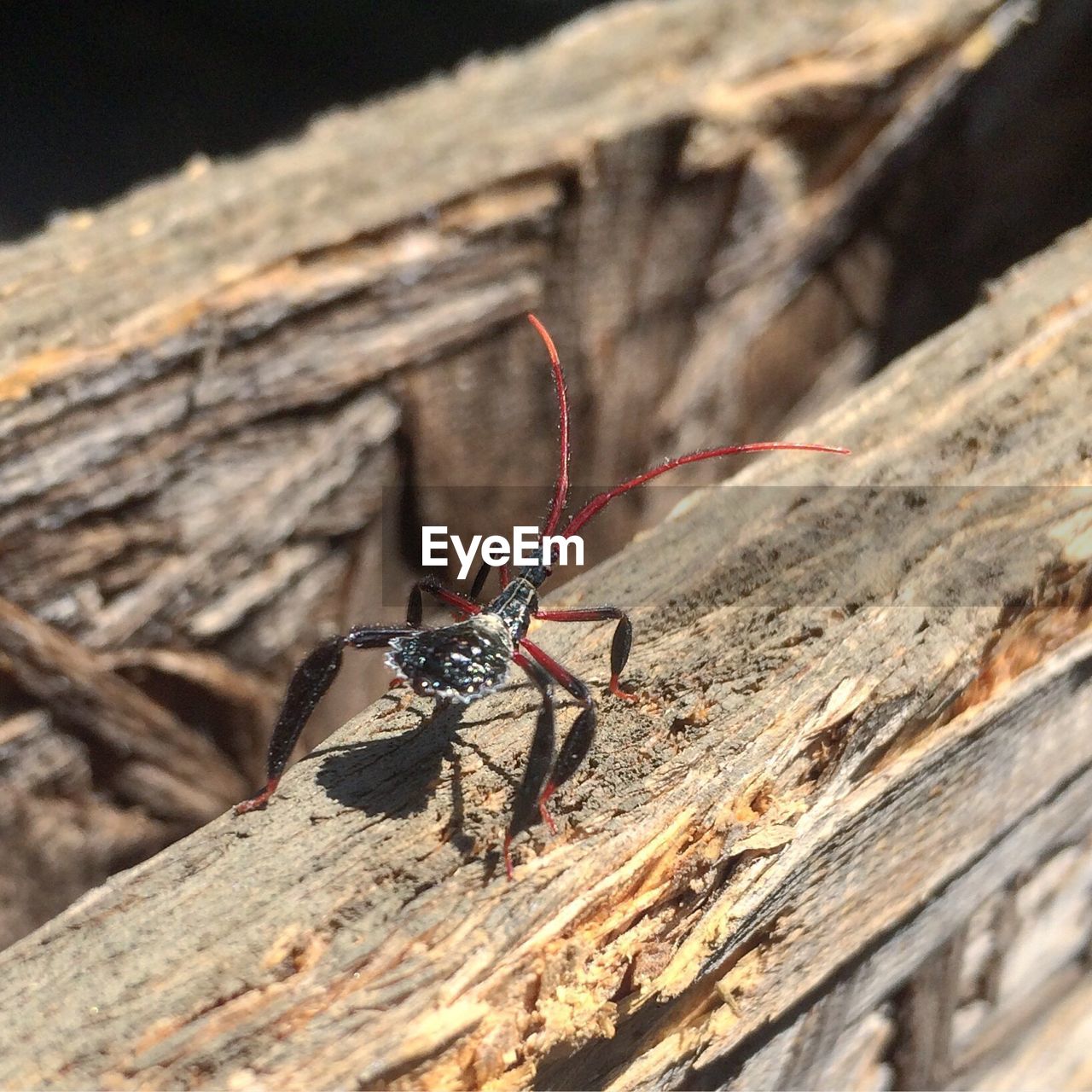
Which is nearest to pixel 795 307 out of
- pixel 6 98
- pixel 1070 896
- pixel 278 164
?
pixel 278 164

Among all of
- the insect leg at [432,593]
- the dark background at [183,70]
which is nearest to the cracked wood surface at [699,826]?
the insect leg at [432,593]

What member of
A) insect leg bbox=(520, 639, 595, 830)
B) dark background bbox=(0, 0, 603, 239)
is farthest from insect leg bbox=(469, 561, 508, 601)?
dark background bbox=(0, 0, 603, 239)

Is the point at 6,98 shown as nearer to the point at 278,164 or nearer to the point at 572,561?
the point at 278,164

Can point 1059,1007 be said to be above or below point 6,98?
below

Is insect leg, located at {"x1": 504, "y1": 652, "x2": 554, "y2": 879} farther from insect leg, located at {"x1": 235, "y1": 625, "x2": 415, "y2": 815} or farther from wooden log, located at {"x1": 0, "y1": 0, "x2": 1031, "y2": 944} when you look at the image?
wooden log, located at {"x1": 0, "y1": 0, "x2": 1031, "y2": 944}

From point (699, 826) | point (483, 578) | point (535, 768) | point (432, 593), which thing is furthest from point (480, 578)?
point (699, 826)

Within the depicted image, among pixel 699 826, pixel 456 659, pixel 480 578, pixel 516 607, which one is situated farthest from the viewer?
pixel 480 578

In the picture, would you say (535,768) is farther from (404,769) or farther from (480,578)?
(480,578)
